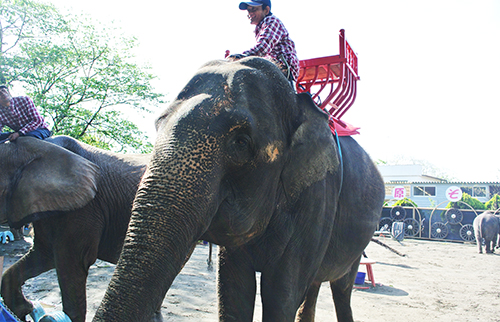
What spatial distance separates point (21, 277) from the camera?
417 cm

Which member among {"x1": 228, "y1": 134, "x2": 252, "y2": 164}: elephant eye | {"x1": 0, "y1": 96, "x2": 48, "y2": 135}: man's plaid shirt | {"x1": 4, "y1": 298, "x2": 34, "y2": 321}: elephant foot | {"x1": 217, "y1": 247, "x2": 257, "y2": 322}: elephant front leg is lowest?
{"x1": 4, "y1": 298, "x2": 34, "y2": 321}: elephant foot

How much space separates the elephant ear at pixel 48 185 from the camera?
368 cm

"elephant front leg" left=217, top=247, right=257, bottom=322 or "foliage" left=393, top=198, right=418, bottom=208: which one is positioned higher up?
"foliage" left=393, top=198, right=418, bottom=208

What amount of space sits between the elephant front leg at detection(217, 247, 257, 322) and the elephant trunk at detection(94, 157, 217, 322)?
0.94 meters

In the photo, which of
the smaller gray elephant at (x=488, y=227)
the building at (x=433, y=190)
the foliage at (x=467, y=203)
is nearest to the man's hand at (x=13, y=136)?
the smaller gray elephant at (x=488, y=227)

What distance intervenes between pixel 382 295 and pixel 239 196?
637cm

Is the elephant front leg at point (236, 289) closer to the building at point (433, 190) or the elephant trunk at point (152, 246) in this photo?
the elephant trunk at point (152, 246)

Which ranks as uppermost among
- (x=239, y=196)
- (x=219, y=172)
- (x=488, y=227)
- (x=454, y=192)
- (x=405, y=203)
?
(x=454, y=192)

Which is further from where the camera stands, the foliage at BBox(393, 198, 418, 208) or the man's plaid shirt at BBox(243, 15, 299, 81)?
the foliage at BBox(393, 198, 418, 208)

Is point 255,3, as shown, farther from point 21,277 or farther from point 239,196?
point 21,277

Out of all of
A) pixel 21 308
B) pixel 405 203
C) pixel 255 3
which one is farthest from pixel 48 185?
pixel 405 203

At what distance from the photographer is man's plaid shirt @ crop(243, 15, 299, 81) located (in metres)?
2.37

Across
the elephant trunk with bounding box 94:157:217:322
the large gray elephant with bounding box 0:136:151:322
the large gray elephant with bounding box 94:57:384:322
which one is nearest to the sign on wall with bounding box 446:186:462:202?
the large gray elephant with bounding box 0:136:151:322

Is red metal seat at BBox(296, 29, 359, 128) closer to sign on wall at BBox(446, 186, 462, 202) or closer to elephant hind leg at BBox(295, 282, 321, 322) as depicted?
elephant hind leg at BBox(295, 282, 321, 322)
